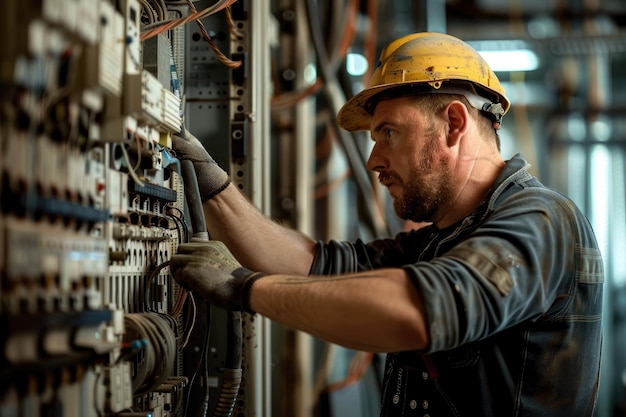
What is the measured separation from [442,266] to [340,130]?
2045mm

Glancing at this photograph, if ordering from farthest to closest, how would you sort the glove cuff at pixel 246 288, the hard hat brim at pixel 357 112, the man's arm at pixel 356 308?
the hard hat brim at pixel 357 112 < the glove cuff at pixel 246 288 < the man's arm at pixel 356 308

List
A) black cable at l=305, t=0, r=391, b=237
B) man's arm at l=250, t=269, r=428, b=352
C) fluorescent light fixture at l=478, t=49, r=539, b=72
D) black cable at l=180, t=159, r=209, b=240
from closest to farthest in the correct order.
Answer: man's arm at l=250, t=269, r=428, b=352
black cable at l=180, t=159, r=209, b=240
black cable at l=305, t=0, r=391, b=237
fluorescent light fixture at l=478, t=49, r=539, b=72

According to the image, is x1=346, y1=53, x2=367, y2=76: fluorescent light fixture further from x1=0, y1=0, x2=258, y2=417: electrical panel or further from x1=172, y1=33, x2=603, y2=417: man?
x1=0, y1=0, x2=258, y2=417: electrical panel

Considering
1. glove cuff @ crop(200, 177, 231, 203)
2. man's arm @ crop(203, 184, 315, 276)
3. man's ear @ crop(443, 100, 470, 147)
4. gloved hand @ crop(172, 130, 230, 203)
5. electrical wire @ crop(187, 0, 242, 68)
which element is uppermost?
electrical wire @ crop(187, 0, 242, 68)

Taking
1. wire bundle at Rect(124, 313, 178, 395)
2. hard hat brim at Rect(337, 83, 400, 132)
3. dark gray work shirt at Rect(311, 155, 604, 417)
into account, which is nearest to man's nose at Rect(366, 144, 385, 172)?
hard hat brim at Rect(337, 83, 400, 132)

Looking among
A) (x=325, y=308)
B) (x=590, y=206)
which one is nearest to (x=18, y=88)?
(x=325, y=308)

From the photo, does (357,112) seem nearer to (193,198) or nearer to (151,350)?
(193,198)

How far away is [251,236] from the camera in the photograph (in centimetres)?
193

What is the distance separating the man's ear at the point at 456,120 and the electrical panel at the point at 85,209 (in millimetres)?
649

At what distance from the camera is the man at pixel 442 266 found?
1.34 meters

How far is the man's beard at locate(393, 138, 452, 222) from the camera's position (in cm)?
178

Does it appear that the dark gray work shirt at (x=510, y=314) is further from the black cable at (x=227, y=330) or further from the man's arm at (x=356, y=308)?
the black cable at (x=227, y=330)

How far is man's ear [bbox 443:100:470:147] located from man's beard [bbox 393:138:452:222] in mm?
44

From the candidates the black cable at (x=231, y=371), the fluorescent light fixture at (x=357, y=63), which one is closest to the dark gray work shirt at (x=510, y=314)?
the black cable at (x=231, y=371)
